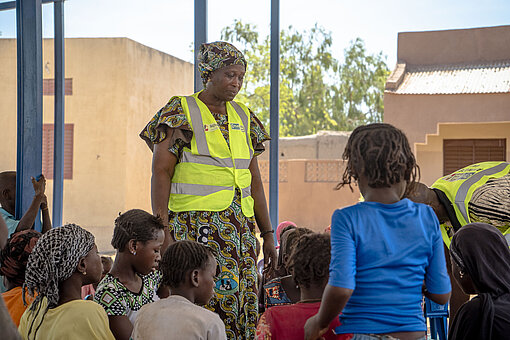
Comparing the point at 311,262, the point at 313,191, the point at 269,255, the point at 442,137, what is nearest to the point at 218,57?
the point at 269,255

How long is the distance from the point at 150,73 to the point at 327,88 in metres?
9.68

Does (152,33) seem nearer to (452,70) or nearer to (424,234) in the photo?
(452,70)

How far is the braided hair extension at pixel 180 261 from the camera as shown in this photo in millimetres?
2359

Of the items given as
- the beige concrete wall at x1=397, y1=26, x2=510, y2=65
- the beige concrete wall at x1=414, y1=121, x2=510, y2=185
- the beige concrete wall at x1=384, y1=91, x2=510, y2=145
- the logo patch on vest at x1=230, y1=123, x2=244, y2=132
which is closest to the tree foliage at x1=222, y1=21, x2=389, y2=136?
the beige concrete wall at x1=397, y1=26, x2=510, y2=65

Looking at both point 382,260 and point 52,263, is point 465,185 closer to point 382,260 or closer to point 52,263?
point 382,260

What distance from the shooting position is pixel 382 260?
1.85m

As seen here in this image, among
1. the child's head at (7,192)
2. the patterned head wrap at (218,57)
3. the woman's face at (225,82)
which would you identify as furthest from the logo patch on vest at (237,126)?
the child's head at (7,192)

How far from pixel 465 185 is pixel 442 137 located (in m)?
8.76

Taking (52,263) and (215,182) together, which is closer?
(52,263)

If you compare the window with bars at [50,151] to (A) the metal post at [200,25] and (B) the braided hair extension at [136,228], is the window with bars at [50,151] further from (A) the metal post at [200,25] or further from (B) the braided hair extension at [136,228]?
(B) the braided hair extension at [136,228]

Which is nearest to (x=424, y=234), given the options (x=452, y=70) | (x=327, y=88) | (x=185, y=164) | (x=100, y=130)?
(x=185, y=164)

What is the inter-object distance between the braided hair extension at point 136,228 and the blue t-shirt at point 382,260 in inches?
45.8

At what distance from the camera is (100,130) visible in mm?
13953

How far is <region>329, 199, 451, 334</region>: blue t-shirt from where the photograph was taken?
1.84 m
